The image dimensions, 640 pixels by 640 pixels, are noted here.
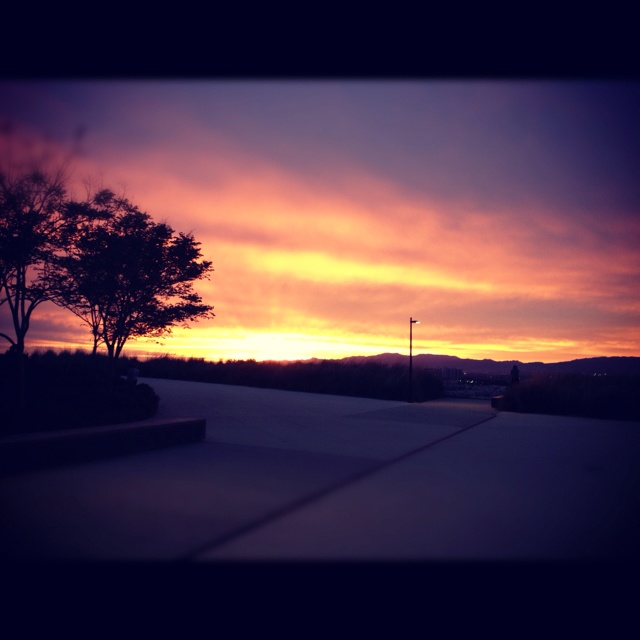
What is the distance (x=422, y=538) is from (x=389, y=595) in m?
1.34

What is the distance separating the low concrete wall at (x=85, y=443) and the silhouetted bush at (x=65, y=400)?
226 centimetres

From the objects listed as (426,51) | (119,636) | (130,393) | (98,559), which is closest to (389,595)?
(119,636)

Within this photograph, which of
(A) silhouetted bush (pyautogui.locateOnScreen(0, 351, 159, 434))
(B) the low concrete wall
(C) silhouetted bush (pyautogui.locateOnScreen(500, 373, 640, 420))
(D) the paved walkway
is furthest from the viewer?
(C) silhouetted bush (pyautogui.locateOnScreen(500, 373, 640, 420))

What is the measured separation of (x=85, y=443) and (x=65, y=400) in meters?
4.16

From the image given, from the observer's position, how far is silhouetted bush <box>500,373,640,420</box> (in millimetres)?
20797

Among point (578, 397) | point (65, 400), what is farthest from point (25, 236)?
point (578, 397)

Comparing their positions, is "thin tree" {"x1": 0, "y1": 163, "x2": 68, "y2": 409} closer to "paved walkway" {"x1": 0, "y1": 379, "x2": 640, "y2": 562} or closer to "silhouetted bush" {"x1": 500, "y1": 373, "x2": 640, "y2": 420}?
"paved walkway" {"x1": 0, "y1": 379, "x2": 640, "y2": 562}

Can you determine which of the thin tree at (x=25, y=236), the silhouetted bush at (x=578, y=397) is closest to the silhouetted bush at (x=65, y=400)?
the thin tree at (x=25, y=236)

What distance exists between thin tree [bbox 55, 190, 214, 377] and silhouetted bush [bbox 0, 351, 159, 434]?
1.99 meters

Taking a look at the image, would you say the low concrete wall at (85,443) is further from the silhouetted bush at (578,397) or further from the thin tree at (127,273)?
the silhouetted bush at (578,397)

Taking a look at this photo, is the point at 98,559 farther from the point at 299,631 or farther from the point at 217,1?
the point at 217,1

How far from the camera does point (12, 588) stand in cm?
404

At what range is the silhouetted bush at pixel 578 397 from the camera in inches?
819

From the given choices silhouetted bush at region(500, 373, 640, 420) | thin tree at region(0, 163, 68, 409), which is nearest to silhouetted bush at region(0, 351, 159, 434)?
thin tree at region(0, 163, 68, 409)
